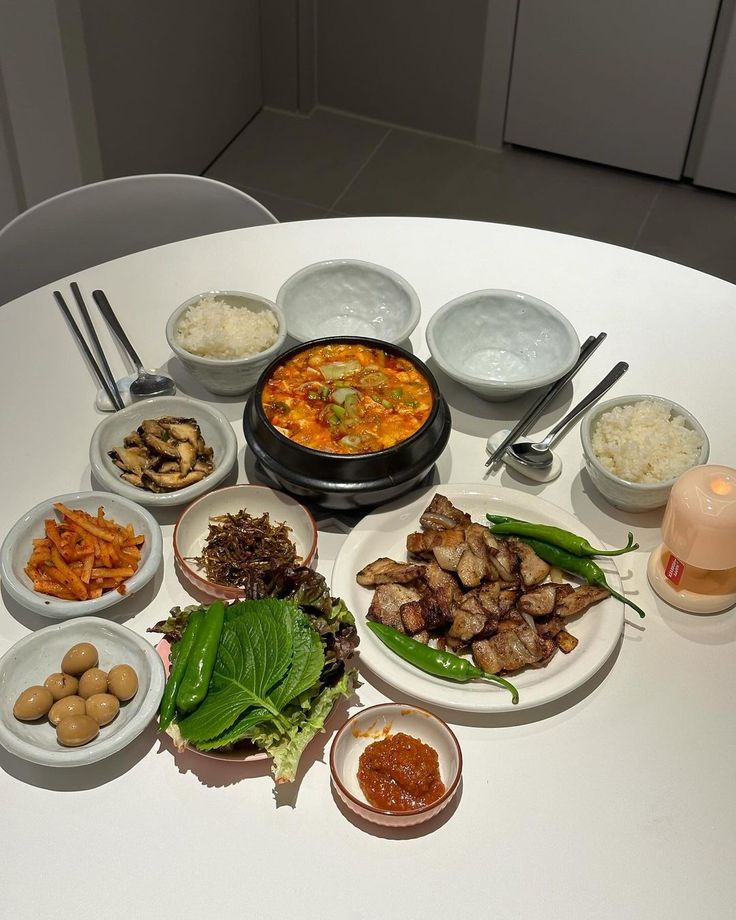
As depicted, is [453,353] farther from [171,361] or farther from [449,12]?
[449,12]

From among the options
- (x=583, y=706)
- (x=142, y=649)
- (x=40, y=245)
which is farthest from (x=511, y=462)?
(x=40, y=245)

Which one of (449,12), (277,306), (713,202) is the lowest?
(713,202)

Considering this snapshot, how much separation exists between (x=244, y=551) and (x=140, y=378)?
62 cm

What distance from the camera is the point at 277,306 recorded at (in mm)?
2312

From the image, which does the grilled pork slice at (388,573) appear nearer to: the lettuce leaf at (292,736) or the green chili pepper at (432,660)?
the green chili pepper at (432,660)

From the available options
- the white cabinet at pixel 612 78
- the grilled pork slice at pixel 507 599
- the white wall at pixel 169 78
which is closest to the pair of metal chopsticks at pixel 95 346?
the grilled pork slice at pixel 507 599

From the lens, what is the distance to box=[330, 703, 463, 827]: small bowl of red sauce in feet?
4.93

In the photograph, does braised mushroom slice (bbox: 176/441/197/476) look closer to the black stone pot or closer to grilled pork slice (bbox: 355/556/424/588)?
the black stone pot

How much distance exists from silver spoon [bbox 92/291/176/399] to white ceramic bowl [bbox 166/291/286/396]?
86 millimetres

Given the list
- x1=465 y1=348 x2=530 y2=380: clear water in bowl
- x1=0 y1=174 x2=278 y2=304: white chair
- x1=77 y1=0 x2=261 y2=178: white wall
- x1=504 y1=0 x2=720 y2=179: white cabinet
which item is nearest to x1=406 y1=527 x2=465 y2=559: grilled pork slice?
x1=465 y1=348 x2=530 y2=380: clear water in bowl

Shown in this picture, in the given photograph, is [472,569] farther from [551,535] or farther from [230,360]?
[230,360]

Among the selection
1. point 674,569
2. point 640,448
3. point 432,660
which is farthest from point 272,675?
point 640,448

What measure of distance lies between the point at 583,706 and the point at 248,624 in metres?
0.60

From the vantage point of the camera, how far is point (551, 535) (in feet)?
6.16
